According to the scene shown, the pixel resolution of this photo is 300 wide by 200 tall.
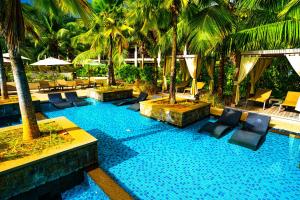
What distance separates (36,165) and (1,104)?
7363 millimetres

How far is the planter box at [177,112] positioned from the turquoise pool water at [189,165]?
1.25ft

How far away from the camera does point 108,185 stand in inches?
180

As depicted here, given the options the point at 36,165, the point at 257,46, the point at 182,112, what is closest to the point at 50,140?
the point at 36,165

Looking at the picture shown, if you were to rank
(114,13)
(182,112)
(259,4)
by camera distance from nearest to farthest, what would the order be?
1. (182,112)
2. (259,4)
3. (114,13)

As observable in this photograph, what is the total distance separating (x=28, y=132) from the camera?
208 inches

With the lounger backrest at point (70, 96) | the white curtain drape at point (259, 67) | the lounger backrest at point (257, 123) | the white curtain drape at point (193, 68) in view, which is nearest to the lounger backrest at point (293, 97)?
the white curtain drape at point (259, 67)

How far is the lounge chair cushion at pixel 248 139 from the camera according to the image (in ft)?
22.2

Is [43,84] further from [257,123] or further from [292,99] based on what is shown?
[292,99]

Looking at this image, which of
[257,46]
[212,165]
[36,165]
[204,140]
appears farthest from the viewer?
[257,46]

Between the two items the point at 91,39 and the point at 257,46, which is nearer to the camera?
the point at 257,46

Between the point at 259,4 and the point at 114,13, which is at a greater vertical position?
the point at 114,13

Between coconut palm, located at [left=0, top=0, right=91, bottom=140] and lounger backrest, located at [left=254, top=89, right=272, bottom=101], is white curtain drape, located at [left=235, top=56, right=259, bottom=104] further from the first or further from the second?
coconut palm, located at [left=0, top=0, right=91, bottom=140]

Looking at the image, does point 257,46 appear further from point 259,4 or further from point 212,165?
point 212,165

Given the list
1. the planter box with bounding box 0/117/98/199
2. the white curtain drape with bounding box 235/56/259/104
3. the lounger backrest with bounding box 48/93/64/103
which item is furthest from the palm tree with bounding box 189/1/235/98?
the lounger backrest with bounding box 48/93/64/103
